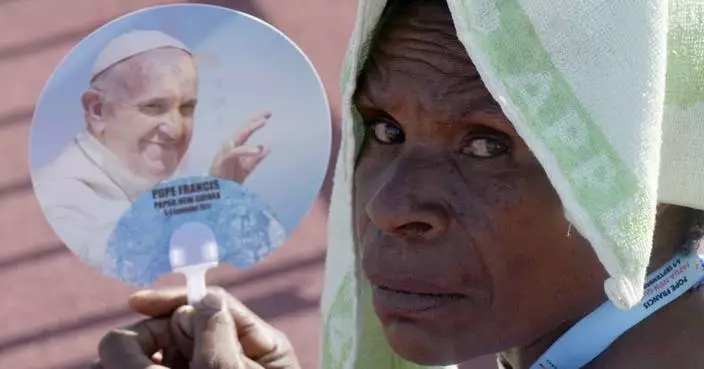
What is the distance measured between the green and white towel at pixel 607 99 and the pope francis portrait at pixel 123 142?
68 cm

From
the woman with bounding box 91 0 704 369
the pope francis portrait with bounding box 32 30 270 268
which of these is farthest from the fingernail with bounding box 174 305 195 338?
the woman with bounding box 91 0 704 369

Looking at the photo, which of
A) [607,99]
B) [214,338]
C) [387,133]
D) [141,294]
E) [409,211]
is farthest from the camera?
[141,294]

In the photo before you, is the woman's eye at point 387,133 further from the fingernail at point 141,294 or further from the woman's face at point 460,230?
the fingernail at point 141,294

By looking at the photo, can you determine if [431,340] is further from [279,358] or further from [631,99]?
[279,358]

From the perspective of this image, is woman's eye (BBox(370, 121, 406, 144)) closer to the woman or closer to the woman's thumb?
the woman

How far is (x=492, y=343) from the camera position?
3.87 ft

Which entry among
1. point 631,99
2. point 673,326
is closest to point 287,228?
point 673,326

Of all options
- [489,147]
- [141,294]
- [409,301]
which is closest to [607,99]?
[489,147]

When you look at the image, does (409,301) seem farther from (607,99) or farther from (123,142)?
(123,142)

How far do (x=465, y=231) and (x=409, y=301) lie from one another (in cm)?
9

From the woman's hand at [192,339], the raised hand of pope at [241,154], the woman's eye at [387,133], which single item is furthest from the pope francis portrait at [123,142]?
the woman's eye at [387,133]

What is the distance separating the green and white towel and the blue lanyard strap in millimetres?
128

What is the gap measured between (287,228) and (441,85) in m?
0.65

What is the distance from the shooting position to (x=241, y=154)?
5.67 feet
